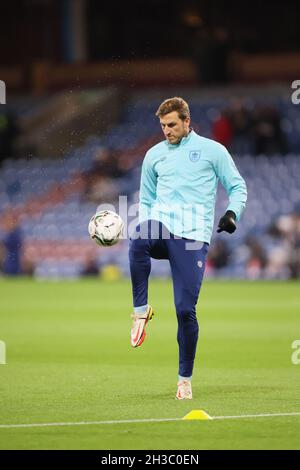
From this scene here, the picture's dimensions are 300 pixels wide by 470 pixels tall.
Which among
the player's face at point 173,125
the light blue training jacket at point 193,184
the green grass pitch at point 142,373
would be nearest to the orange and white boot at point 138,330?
the green grass pitch at point 142,373

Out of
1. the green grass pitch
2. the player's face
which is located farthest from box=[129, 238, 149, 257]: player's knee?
the green grass pitch

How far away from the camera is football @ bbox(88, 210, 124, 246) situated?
10672 millimetres

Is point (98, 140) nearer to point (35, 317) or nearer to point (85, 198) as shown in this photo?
point (85, 198)

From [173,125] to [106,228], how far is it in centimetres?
121

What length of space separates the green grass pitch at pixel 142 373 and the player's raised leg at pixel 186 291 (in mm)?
300

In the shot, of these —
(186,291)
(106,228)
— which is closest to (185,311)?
(186,291)

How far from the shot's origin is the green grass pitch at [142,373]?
27.2ft

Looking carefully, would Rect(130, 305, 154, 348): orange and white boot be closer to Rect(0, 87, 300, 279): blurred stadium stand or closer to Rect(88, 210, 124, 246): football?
Rect(88, 210, 124, 246): football

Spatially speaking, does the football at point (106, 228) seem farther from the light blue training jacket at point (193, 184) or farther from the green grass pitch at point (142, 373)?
the green grass pitch at point (142, 373)

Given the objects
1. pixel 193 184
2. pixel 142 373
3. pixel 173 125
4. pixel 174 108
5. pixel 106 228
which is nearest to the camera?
pixel 174 108

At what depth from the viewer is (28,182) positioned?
35.6m

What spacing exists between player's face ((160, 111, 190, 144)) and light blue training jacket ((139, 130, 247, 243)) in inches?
5.5

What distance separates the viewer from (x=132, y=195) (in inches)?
1231

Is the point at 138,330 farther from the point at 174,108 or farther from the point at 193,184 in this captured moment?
the point at 174,108
